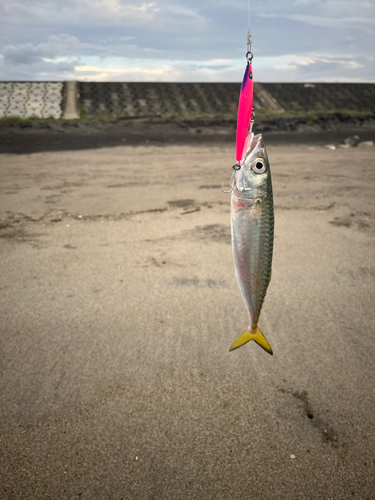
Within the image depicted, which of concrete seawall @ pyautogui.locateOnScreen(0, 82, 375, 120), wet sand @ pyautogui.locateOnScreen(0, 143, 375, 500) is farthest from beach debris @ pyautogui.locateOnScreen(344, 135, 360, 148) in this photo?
wet sand @ pyautogui.locateOnScreen(0, 143, 375, 500)

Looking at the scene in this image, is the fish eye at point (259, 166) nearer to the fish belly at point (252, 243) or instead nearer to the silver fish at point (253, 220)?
the silver fish at point (253, 220)

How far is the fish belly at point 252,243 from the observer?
6.55 feet

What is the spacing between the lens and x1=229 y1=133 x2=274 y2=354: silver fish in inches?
75.2

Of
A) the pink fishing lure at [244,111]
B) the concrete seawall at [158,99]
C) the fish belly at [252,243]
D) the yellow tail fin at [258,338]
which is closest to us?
the pink fishing lure at [244,111]

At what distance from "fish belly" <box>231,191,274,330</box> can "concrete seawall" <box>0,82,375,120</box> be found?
1678 centimetres

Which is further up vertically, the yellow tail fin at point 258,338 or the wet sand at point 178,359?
the yellow tail fin at point 258,338

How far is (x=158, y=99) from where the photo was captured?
20.5 metres

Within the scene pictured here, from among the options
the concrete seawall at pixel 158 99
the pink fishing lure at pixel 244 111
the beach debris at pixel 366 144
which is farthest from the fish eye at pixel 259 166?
the concrete seawall at pixel 158 99

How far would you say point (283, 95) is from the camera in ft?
74.3

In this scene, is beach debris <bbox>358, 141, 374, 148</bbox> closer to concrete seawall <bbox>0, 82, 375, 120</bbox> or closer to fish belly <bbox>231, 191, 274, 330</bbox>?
concrete seawall <bbox>0, 82, 375, 120</bbox>

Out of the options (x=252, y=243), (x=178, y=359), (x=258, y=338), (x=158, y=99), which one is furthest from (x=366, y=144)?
(x=252, y=243)

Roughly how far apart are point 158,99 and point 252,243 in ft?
65.5

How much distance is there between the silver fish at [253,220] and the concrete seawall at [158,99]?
1679cm

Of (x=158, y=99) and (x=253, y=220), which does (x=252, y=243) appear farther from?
(x=158, y=99)
